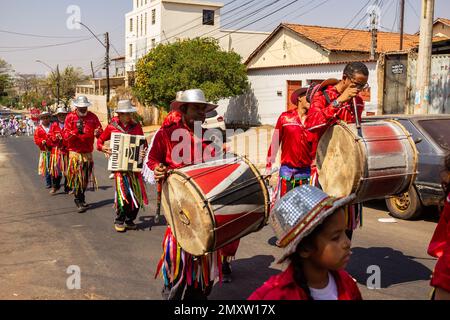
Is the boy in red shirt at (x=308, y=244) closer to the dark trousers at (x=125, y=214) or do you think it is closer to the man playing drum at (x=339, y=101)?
the man playing drum at (x=339, y=101)

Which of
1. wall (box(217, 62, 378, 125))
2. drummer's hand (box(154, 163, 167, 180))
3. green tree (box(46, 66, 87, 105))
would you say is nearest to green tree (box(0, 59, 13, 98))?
green tree (box(46, 66, 87, 105))

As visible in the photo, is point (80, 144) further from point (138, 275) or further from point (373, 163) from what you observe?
point (373, 163)

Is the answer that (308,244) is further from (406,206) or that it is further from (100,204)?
(100,204)

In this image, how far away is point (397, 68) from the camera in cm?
1625

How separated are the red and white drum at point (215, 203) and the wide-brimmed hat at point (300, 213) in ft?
4.49

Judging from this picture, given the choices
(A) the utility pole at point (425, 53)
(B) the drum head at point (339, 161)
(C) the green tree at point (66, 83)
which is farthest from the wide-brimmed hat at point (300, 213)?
(C) the green tree at point (66, 83)

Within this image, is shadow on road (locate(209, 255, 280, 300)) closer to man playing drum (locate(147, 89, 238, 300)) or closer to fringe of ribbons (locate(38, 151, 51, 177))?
man playing drum (locate(147, 89, 238, 300))

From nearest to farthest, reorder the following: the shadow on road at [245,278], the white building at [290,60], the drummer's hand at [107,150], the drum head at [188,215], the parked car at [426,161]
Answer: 1. the drum head at [188,215]
2. the shadow on road at [245,278]
3. the parked car at [426,161]
4. the drummer's hand at [107,150]
5. the white building at [290,60]

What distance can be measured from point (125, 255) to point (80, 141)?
324 centimetres

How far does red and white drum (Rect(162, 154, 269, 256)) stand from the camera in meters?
3.65

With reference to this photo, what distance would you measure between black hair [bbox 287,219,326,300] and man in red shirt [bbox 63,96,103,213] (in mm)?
6790

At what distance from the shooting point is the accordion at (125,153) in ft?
24.0
